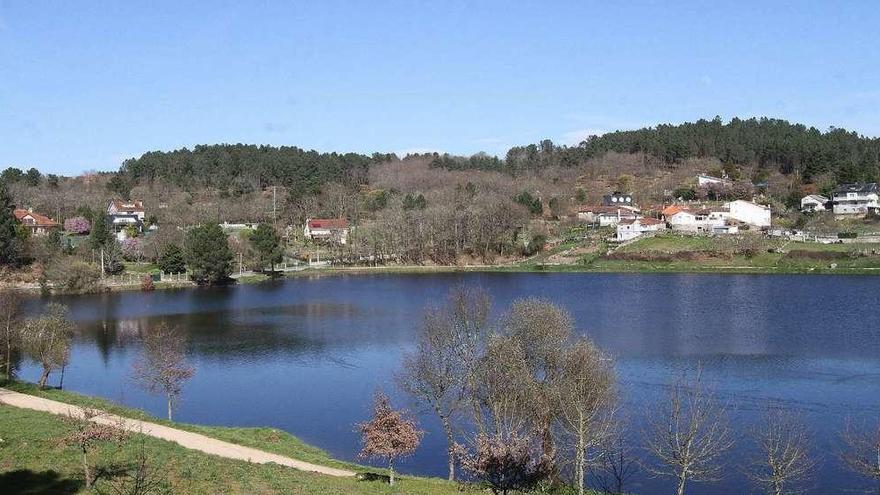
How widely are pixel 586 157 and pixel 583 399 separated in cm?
14163

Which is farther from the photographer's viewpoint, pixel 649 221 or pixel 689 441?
pixel 649 221

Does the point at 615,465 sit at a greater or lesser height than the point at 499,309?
lesser

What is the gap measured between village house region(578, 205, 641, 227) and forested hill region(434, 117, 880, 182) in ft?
102

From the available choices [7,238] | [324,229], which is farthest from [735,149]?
[7,238]

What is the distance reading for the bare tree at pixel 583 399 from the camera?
68.8 feet

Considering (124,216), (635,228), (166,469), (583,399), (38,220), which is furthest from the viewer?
(124,216)

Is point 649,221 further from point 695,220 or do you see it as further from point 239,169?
point 239,169

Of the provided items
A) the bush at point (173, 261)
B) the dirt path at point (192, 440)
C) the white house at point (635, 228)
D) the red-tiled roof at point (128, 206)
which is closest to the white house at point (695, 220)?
the white house at point (635, 228)

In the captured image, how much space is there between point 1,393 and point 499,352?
1907cm

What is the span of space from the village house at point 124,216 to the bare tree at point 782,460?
87909 mm

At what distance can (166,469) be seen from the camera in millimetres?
18781

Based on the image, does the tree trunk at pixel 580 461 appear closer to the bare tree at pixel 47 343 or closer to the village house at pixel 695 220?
the bare tree at pixel 47 343

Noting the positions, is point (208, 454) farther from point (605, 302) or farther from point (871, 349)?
point (605, 302)

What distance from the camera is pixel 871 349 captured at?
39688 mm
